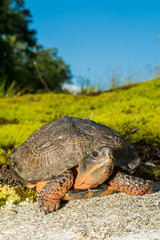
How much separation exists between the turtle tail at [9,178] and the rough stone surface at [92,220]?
2.66 feet

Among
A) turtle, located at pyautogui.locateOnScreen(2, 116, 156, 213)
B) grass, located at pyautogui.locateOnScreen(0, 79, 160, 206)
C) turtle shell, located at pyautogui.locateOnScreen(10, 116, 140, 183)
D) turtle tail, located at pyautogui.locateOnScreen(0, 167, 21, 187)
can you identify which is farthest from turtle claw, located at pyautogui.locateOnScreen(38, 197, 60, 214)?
grass, located at pyautogui.locateOnScreen(0, 79, 160, 206)

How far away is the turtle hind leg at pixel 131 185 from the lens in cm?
298

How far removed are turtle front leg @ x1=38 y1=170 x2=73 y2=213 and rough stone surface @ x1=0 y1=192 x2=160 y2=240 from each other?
0.09m

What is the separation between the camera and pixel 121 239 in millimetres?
1992

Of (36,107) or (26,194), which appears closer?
(26,194)

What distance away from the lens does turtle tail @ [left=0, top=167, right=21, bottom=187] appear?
404 centimetres

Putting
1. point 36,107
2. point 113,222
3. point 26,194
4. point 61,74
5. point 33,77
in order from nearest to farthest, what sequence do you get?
point 113,222
point 26,194
point 36,107
point 33,77
point 61,74

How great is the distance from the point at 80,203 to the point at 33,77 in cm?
2063

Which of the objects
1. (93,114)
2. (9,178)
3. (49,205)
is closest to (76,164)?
(49,205)

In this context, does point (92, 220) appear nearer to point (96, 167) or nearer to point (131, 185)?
point (96, 167)

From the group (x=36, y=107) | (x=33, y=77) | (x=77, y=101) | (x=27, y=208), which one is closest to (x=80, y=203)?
(x=27, y=208)

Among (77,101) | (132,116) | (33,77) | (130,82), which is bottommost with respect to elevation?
(132,116)

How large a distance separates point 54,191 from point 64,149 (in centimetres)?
53

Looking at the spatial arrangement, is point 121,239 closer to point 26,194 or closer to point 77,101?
point 26,194
